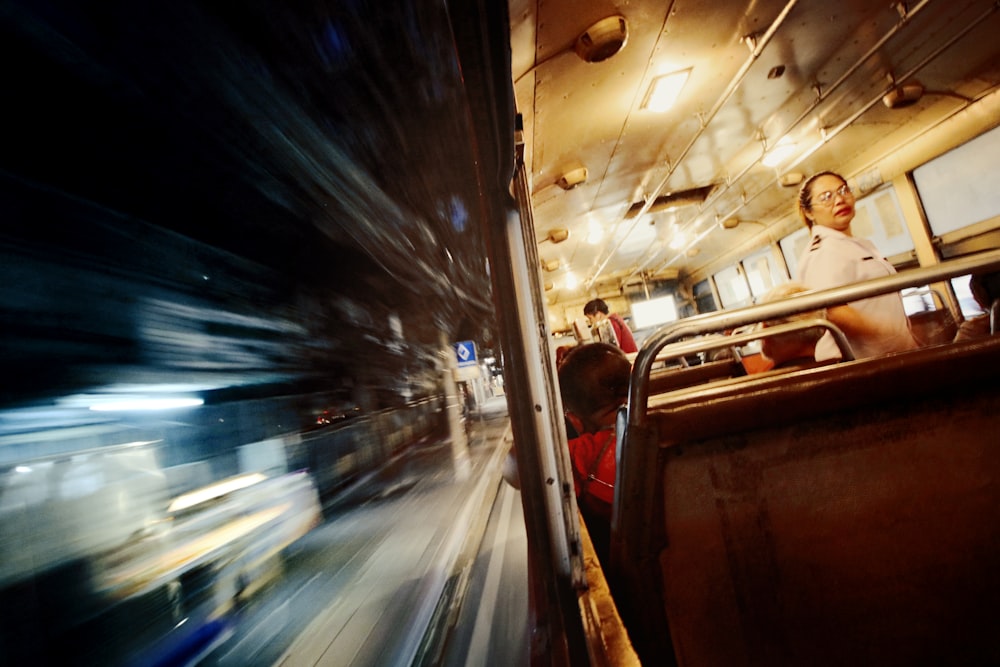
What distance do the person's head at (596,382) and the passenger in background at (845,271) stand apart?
1.15 meters

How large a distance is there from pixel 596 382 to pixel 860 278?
1.52m

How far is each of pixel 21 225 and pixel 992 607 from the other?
398 inches

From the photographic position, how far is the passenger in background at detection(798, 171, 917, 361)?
6.56ft

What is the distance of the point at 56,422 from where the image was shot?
12.0ft

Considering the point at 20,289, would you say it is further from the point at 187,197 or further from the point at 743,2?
the point at 743,2

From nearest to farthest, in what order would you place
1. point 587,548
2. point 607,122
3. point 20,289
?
1. point 587,548
2. point 607,122
3. point 20,289

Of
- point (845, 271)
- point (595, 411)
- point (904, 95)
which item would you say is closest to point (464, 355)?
point (904, 95)

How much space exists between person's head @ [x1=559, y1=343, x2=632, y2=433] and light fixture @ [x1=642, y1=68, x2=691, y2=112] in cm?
345

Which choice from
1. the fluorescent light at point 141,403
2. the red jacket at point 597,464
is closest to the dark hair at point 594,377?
the red jacket at point 597,464

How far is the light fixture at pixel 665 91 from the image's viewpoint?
3.94 m

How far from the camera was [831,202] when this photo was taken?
230 centimetres

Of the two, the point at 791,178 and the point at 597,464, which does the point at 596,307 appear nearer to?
the point at 597,464

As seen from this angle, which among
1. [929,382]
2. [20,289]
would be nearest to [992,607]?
[929,382]

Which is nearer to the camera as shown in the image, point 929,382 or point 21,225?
point 929,382
